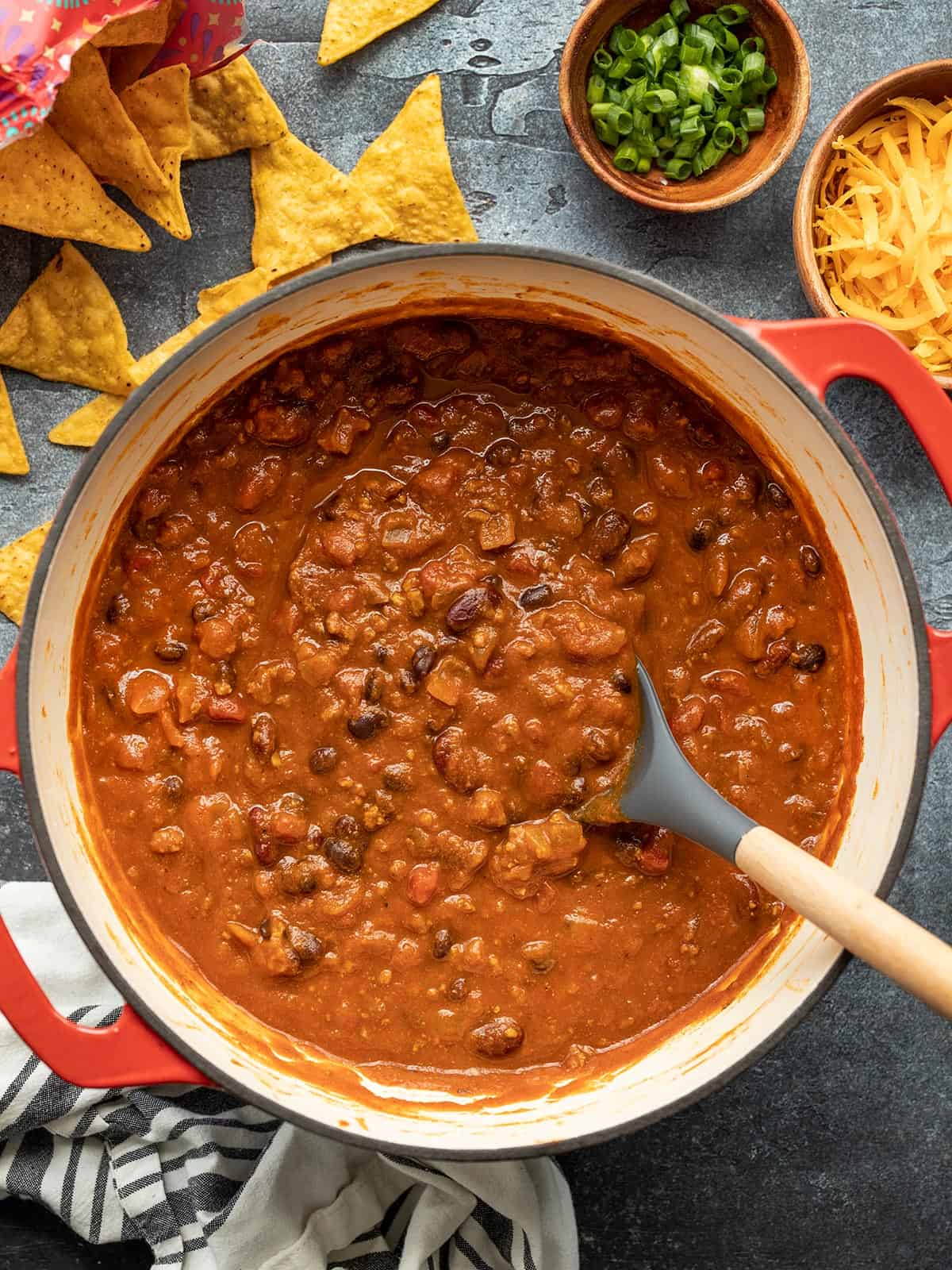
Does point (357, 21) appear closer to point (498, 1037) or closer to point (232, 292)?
point (232, 292)

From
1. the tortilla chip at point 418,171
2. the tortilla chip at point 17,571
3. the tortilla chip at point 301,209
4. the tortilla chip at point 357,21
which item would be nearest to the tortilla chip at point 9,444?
the tortilla chip at point 17,571

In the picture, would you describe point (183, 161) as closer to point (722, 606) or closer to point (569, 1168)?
point (722, 606)

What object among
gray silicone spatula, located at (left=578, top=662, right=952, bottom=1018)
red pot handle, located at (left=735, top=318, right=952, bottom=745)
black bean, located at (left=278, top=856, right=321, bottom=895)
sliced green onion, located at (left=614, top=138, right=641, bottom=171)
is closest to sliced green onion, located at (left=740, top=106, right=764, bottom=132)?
sliced green onion, located at (left=614, top=138, right=641, bottom=171)

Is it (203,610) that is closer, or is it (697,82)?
(203,610)

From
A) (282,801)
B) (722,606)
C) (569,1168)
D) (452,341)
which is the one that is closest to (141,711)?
(282,801)

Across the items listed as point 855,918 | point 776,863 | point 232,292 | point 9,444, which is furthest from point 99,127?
point 855,918

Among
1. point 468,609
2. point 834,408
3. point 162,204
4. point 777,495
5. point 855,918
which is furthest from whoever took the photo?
point 834,408
